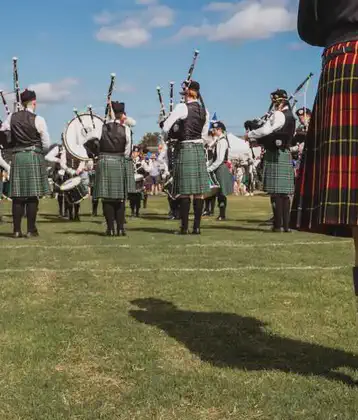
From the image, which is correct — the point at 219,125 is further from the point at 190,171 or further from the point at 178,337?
the point at 178,337

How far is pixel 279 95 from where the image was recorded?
31.1ft

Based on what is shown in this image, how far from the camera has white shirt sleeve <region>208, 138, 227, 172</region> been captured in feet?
43.8

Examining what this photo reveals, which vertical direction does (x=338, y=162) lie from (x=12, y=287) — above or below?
above

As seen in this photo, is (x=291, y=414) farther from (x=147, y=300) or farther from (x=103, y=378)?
(x=147, y=300)

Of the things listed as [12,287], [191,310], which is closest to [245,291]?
[191,310]

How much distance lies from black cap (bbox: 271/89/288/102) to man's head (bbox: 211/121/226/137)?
3.97 meters

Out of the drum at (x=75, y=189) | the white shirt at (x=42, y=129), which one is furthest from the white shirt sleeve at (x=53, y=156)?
the white shirt at (x=42, y=129)

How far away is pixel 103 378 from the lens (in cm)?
306

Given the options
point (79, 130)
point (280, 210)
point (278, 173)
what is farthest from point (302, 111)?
point (79, 130)

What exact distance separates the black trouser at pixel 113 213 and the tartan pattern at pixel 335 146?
6484 millimetres

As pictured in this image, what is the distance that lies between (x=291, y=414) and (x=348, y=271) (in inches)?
127

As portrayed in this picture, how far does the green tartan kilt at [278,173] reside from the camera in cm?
980

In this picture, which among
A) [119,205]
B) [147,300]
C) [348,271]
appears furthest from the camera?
[119,205]

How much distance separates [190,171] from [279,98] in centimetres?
161
